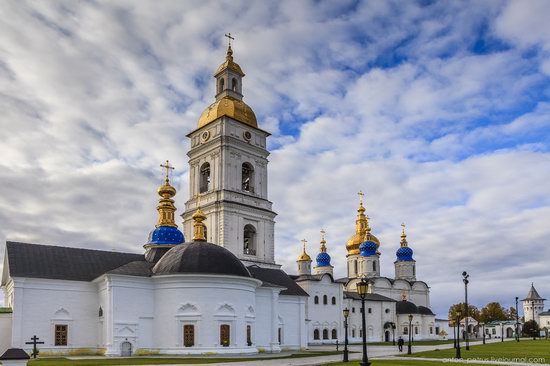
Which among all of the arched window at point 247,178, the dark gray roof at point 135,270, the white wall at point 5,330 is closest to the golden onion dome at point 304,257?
the arched window at point 247,178

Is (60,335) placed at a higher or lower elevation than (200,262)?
lower

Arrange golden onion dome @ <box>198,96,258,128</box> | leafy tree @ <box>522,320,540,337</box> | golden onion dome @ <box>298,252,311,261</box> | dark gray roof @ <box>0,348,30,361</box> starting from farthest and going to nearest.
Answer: leafy tree @ <box>522,320,540,337</box> → golden onion dome @ <box>298,252,311,261</box> → golden onion dome @ <box>198,96,258,128</box> → dark gray roof @ <box>0,348,30,361</box>

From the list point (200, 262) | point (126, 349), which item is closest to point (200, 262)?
point (200, 262)

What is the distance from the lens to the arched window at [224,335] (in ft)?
109

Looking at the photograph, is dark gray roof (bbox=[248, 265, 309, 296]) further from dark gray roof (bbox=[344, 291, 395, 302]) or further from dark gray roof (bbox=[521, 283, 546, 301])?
dark gray roof (bbox=[521, 283, 546, 301])

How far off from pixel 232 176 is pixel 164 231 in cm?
790

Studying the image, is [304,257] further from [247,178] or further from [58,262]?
[58,262]

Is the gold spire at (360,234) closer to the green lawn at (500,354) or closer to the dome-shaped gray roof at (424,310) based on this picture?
the dome-shaped gray roof at (424,310)

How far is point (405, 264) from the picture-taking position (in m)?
79.7

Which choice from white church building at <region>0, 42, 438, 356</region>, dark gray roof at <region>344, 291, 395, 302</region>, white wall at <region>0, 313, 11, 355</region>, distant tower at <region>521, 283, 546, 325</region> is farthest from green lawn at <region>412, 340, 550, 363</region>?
distant tower at <region>521, 283, 546, 325</region>

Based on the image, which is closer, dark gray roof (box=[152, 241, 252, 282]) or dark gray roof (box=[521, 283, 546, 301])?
dark gray roof (box=[152, 241, 252, 282])

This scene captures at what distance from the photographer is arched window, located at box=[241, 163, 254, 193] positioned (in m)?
49.5

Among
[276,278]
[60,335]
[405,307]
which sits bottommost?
[405,307]

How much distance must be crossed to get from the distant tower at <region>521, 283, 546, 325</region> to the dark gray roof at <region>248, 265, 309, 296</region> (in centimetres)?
9951
